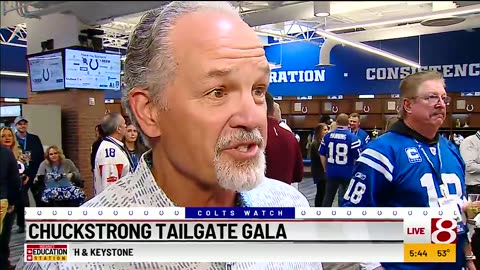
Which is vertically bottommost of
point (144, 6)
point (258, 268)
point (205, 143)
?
point (258, 268)

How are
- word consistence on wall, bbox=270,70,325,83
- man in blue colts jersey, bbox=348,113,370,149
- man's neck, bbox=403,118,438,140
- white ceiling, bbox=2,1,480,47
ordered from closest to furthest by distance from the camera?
1. white ceiling, bbox=2,1,480,47
2. word consistence on wall, bbox=270,70,325,83
3. man in blue colts jersey, bbox=348,113,370,149
4. man's neck, bbox=403,118,438,140

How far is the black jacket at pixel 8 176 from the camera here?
52 centimetres

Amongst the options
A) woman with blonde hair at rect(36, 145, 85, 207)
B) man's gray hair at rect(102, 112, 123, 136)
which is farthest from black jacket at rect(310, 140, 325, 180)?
woman with blonde hair at rect(36, 145, 85, 207)

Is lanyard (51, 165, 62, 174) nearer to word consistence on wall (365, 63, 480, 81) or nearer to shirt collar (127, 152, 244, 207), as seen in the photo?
shirt collar (127, 152, 244, 207)

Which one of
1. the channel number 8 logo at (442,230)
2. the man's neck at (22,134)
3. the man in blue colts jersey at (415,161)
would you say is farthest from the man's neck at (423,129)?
the man's neck at (22,134)

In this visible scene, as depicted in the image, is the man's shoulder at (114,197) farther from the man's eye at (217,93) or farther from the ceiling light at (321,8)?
the ceiling light at (321,8)

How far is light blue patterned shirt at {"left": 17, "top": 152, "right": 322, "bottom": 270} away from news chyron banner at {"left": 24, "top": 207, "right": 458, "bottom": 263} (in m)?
0.02

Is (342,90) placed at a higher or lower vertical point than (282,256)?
higher

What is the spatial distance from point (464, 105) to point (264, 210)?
0.41m

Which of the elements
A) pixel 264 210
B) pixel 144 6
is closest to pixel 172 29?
pixel 144 6

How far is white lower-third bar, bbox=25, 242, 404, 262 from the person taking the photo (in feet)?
1.33

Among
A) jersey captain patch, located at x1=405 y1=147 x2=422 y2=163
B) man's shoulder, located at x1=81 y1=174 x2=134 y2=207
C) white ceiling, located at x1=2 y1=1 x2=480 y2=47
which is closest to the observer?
white ceiling, located at x1=2 y1=1 x2=480 y2=47

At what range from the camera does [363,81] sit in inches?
30.0

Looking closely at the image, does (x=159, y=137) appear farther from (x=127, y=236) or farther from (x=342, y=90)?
(x=342, y=90)
